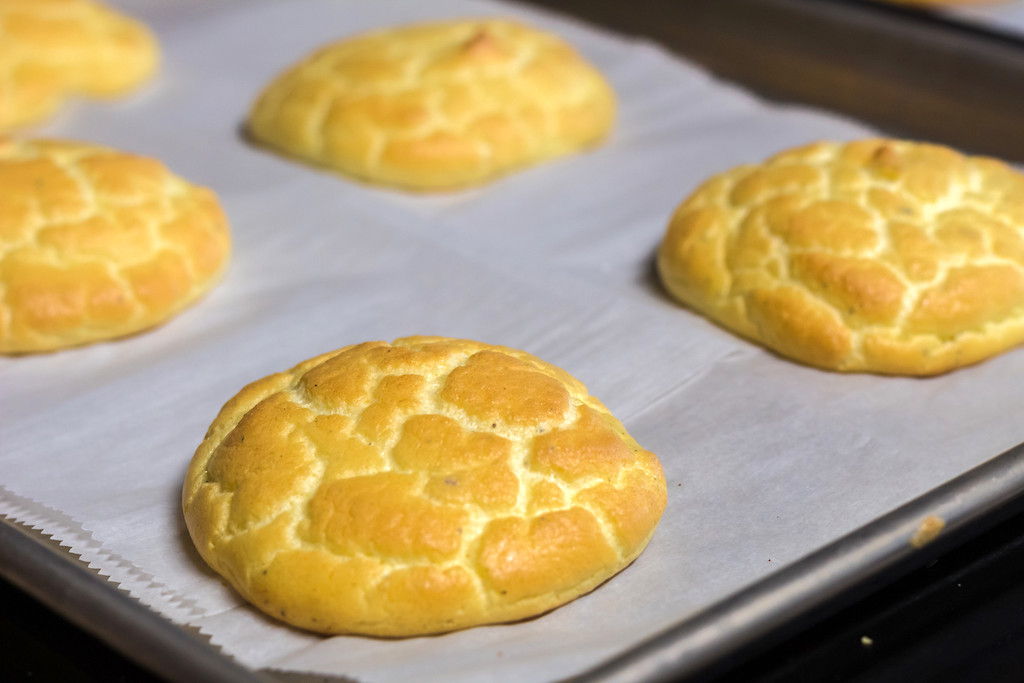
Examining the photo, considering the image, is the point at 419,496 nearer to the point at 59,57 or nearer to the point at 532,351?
the point at 532,351

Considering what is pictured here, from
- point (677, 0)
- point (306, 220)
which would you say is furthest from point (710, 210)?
point (677, 0)

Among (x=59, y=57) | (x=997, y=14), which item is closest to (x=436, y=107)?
(x=59, y=57)

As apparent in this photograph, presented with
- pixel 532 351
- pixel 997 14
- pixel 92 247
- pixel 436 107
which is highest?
pixel 997 14

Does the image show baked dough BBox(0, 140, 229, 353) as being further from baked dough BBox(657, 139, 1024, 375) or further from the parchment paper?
the parchment paper

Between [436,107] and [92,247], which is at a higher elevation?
[436,107]

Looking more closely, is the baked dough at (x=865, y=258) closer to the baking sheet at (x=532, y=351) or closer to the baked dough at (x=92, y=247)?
the baking sheet at (x=532, y=351)

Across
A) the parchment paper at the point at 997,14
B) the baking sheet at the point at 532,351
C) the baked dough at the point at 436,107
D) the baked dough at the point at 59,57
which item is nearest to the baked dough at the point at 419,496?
the baking sheet at the point at 532,351
